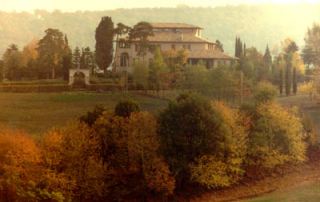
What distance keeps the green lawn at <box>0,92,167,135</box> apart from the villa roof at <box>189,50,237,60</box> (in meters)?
4.51

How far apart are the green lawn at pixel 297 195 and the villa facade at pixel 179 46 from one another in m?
8.67

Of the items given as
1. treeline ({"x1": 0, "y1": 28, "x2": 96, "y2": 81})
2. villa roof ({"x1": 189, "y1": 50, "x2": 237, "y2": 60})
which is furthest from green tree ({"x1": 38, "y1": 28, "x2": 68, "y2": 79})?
villa roof ({"x1": 189, "y1": 50, "x2": 237, "y2": 60})

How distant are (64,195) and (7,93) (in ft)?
21.0

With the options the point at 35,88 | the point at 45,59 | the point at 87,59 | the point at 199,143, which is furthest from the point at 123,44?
the point at 199,143

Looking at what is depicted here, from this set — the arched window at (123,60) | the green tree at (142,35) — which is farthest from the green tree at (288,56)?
the arched window at (123,60)

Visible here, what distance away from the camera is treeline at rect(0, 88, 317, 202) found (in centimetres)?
1898

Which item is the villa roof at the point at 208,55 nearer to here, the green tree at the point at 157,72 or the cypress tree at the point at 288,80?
the green tree at the point at 157,72

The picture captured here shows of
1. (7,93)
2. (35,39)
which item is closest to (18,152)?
(7,93)

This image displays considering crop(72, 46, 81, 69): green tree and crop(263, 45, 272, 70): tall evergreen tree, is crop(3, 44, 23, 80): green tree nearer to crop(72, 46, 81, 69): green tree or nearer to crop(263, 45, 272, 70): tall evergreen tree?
crop(72, 46, 81, 69): green tree

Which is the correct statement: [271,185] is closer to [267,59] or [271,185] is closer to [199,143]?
[199,143]

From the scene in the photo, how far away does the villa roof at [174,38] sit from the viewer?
2791 cm

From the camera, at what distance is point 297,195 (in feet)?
66.0

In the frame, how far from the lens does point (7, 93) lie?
937 inches

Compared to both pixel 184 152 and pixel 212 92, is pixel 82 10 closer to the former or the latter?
pixel 212 92
